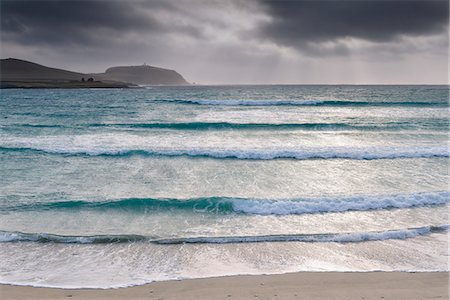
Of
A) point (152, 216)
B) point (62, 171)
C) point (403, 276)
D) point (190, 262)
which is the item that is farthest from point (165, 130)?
point (403, 276)

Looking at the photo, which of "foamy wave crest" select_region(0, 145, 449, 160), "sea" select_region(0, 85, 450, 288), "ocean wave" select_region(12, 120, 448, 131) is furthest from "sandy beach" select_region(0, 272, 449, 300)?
"ocean wave" select_region(12, 120, 448, 131)

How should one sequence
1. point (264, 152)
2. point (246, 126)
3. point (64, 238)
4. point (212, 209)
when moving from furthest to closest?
point (246, 126), point (264, 152), point (212, 209), point (64, 238)

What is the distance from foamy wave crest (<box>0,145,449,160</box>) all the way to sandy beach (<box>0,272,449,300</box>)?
344 inches

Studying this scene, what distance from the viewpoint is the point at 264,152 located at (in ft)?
47.2

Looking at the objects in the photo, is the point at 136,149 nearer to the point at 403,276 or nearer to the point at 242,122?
the point at 242,122

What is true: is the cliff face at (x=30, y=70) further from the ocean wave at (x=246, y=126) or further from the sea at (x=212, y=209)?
the sea at (x=212, y=209)

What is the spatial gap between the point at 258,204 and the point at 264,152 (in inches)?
238

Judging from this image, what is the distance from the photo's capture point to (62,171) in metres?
11.8

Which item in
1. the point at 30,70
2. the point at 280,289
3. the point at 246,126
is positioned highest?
the point at 30,70

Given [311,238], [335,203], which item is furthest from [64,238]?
[335,203]

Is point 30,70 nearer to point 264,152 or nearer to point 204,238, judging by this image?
point 264,152

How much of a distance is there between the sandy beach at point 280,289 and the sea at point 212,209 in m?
0.22

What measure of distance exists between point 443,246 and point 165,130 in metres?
16.2

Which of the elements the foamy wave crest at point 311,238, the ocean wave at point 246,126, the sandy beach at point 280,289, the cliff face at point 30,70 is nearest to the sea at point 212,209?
the foamy wave crest at point 311,238
